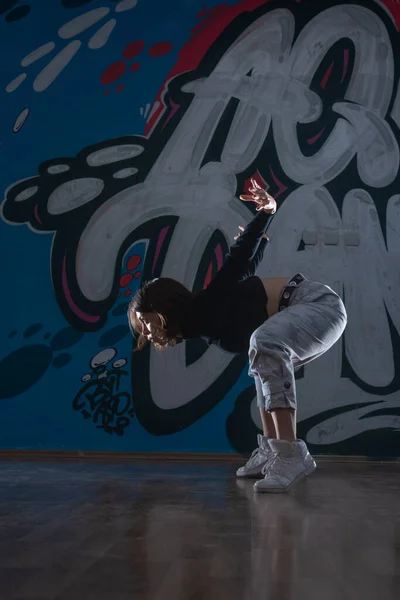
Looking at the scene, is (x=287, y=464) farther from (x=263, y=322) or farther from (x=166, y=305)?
(x=166, y=305)

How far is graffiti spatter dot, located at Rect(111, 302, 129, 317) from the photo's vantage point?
4508mm

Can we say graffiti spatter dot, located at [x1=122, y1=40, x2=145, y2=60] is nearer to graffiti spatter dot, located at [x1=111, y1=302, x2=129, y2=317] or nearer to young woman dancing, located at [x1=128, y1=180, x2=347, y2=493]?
graffiti spatter dot, located at [x1=111, y1=302, x2=129, y2=317]

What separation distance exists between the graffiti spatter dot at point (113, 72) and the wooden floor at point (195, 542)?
287cm

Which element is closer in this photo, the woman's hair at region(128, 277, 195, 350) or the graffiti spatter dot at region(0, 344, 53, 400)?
the woman's hair at region(128, 277, 195, 350)

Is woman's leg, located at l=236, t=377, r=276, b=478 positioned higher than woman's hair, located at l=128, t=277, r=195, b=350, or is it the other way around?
woman's hair, located at l=128, t=277, r=195, b=350

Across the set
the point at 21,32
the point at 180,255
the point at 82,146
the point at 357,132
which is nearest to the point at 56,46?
the point at 21,32

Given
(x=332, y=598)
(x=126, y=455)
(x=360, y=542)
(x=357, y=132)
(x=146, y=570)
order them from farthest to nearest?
1. (x=357, y=132)
2. (x=126, y=455)
3. (x=360, y=542)
4. (x=146, y=570)
5. (x=332, y=598)

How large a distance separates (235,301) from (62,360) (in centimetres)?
202

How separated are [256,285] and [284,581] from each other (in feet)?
5.82

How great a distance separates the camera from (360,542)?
143 cm

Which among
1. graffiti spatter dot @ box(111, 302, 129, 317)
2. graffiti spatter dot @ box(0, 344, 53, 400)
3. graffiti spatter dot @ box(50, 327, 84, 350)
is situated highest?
graffiti spatter dot @ box(111, 302, 129, 317)

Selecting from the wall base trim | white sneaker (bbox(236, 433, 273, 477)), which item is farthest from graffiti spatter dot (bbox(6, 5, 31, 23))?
white sneaker (bbox(236, 433, 273, 477))

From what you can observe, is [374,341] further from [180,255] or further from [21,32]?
[21,32]

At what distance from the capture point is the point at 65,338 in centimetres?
450
